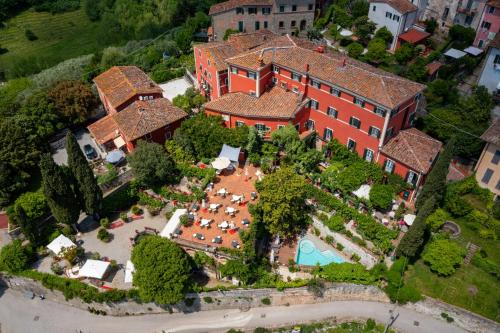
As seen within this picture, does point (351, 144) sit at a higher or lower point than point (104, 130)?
higher

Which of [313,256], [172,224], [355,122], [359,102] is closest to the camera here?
[313,256]

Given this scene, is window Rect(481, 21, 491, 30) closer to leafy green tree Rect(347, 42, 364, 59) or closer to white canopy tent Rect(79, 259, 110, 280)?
leafy green tree Rect(347, 42, 364, 59)

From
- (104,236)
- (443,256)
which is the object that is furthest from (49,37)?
(443,256)

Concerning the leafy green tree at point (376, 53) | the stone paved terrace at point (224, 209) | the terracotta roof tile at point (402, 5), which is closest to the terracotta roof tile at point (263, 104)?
the stone paved terrace at point (224, 209)

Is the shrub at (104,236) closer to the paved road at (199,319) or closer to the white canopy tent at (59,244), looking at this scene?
the white canopy tent at (59,244)

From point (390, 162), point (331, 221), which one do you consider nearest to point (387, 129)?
point (390, 162)

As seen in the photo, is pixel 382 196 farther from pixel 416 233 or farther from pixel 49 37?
pixel 49 37

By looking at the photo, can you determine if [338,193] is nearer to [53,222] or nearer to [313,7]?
[53,222]
